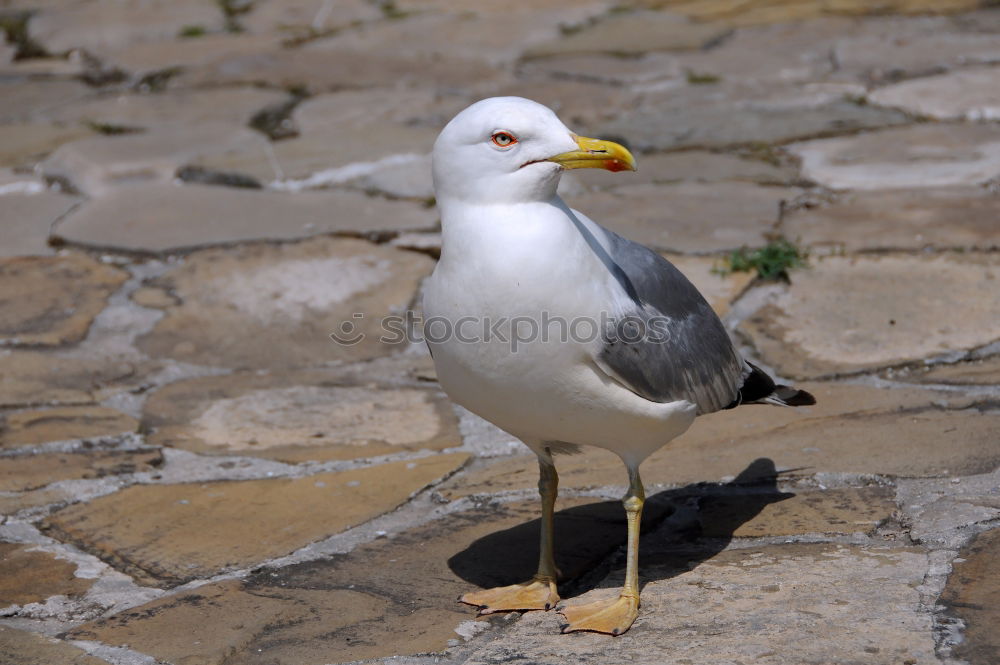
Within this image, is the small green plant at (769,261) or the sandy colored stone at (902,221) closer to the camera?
the small green plant at (769,261)

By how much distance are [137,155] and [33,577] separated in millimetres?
3893

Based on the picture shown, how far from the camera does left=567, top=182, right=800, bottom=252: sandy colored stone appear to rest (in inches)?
207

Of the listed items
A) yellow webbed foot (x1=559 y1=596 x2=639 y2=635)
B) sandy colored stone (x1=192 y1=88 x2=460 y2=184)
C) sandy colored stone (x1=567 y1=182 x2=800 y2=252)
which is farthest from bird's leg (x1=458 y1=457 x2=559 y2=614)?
sandy colored stone (x1=192 y1=88 x2=460 y2=184)

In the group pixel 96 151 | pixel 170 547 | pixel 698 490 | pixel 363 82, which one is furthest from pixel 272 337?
pixel 363 82

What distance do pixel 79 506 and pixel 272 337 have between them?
1379 millimetres

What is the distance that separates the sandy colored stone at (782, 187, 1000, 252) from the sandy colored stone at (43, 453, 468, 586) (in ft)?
7.22

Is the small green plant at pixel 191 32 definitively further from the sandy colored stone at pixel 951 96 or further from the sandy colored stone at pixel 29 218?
the sandy colored stone at pixel 951 96

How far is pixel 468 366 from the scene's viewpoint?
2805 millimetres

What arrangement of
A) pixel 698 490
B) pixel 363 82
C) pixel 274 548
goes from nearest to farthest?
pixel 274 548 → pixel 698 490 → pixel 363 82

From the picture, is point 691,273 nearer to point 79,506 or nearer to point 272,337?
point 272,337

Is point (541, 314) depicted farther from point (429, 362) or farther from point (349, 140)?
point (349, 140)

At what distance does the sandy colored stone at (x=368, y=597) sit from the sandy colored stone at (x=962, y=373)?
1205 millimetres

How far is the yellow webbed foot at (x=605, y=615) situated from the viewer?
2.77m

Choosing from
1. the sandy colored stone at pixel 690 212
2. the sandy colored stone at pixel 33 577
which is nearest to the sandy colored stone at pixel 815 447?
the sandy colored stone at pixel 33 577
